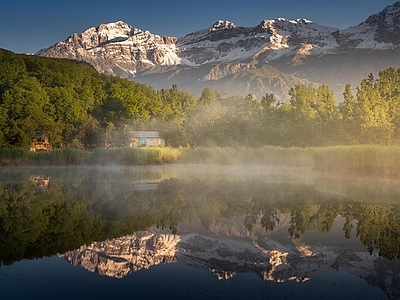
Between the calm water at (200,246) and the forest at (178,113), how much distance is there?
95.1 feet

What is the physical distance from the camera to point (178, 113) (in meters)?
82.9

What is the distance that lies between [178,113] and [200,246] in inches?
2827

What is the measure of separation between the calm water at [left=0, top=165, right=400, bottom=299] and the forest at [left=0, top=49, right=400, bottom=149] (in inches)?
1141

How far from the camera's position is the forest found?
47.5 m

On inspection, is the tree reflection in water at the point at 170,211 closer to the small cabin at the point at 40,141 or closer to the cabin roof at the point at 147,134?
the small cabin at the point at 40,141

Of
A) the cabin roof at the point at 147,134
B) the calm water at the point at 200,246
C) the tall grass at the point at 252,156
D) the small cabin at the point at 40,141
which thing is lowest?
the calm water at the point at 200,246

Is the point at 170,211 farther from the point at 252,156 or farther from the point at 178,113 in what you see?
the point at 178,113

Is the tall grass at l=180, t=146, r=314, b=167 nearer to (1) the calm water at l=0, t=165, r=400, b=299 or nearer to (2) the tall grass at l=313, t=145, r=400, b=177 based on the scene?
(2) the tall grass at l=313, t=145, r=400, b=177

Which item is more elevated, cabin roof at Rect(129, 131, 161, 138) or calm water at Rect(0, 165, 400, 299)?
cabin roof at Rect(129, 131, 161, 138)

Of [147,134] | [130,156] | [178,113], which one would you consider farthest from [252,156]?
[147,134]

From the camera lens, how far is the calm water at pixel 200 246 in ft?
28.6

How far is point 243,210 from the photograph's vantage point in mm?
17062

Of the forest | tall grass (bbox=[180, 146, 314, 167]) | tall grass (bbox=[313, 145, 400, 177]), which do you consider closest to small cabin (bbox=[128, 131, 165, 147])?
the forest

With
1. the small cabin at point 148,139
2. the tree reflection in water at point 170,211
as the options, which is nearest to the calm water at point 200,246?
the tree reflection in water at point 170,211
